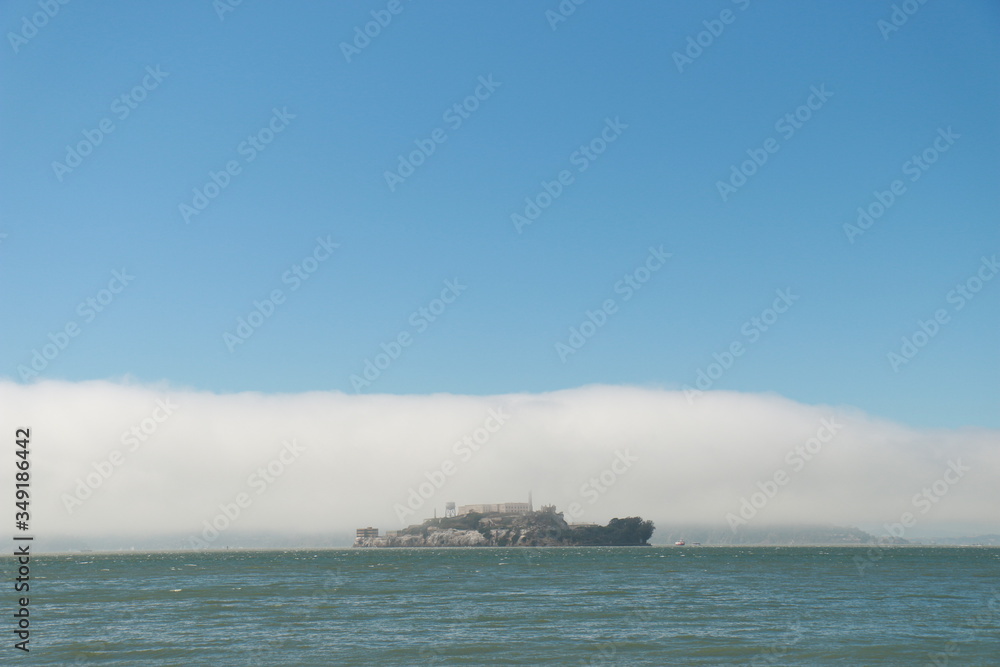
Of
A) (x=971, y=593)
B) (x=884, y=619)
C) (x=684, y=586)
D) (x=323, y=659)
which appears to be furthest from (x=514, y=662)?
(x=971, y=593)

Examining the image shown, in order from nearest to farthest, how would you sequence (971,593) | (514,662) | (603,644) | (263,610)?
(514,662), (603,644), (263,610), (971,593)

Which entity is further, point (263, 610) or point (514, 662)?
point (263, 610)

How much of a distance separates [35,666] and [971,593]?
7733 centimetres

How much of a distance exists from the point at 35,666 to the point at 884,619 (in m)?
51.2

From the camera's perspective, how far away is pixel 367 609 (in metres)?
56.2

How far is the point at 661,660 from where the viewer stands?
3475cm

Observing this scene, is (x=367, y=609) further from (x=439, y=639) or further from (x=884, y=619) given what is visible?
(x=884, y=619)

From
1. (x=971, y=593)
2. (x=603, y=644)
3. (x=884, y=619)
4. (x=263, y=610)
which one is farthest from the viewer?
(x=971, y=593)

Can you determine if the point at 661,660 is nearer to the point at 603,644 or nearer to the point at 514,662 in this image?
the point at 603,644

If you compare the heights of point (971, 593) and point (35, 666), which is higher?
point (35, 666)

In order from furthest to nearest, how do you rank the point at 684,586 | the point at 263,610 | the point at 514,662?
the point at 684,586 < the point at 263,610 < the point at 514,662

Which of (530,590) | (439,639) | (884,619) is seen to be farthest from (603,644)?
(530,590)

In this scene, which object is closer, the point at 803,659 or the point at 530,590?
the point at 803,659

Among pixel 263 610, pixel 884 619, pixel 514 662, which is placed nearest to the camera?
pixel 514 662
